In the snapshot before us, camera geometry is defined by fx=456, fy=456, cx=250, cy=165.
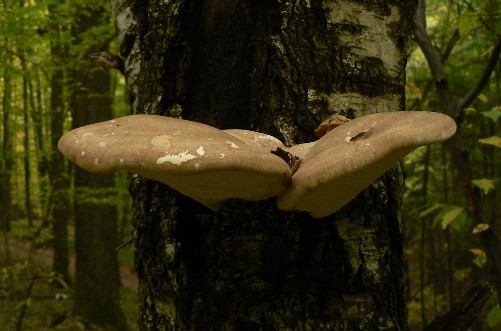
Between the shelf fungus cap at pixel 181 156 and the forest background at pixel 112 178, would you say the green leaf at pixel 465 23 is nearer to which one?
the forest background at pixel 112 178

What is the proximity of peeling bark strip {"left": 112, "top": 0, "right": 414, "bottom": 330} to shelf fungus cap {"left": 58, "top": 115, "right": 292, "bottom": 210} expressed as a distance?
0.31m

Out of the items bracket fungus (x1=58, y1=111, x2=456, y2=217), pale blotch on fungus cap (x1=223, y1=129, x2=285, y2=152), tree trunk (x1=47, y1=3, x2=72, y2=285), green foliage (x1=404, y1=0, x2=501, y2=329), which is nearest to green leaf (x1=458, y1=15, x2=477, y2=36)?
green foliage (x1=404, y1=0, x2=501, y2=329)

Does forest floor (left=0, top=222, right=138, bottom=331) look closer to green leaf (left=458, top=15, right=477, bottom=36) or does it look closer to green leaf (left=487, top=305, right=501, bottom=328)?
green leaf (left=487, top=305, right=501, bottom=328)

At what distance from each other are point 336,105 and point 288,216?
21.5 inches

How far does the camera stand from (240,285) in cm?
186

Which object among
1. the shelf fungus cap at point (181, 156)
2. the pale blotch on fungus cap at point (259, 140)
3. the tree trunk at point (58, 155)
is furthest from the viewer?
the tree trunk at point (58, 155)

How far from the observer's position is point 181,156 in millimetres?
1354

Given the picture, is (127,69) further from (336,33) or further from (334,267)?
(334,267)

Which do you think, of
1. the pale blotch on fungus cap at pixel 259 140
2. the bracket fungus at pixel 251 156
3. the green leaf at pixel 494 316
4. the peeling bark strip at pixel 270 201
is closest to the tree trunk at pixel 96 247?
the green leaf at pixel 494 316

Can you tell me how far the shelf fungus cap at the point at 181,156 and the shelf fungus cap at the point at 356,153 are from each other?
90mm

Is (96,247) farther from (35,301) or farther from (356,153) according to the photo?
(356,153)

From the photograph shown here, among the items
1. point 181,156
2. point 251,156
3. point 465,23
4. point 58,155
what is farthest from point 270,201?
point 58,155

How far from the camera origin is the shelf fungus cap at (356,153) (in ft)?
4.65

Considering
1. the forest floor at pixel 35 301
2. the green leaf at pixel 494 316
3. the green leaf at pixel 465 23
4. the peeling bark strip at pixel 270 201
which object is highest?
the green leaf at pixel 465 23
